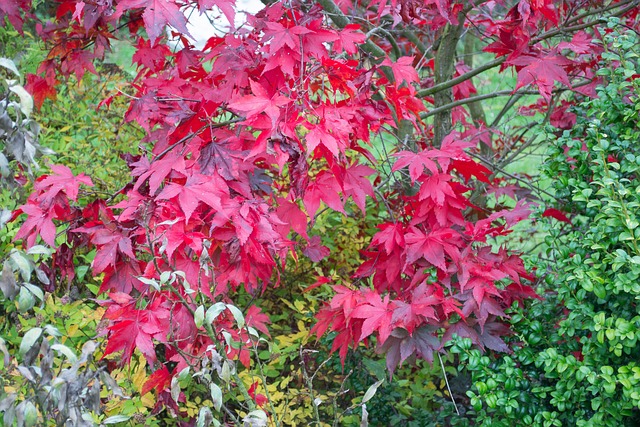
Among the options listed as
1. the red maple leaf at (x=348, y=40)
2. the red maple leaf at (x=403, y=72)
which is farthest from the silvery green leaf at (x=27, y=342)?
the red maple leaf at (x=403, y=72)

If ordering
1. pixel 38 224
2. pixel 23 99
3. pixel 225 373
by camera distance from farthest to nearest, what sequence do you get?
1. pixel 38 224
2. pixel 225 373
3. pixel 23 99

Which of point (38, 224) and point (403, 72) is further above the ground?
point (403, 72)

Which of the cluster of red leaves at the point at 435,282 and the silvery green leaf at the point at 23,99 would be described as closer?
the silvery green leaf at the point at 23,99

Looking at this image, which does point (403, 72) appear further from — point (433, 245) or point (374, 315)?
point (374, 315)

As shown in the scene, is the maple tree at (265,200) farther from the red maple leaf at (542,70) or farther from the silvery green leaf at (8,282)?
the silvery green leaf at (8,282)

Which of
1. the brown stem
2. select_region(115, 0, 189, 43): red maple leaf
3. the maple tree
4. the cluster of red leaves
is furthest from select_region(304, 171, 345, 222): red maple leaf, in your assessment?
the brown stem

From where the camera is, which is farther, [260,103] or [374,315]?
[374,315]

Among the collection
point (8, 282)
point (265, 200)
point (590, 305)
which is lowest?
point (590, 305)

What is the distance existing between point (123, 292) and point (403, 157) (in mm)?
1006

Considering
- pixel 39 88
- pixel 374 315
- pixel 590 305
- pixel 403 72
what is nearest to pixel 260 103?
pixel 403 72

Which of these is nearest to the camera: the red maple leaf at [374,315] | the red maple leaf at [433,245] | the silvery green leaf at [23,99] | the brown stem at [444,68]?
the silvery green leaf at [23,99]

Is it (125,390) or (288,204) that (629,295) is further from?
(125,390)

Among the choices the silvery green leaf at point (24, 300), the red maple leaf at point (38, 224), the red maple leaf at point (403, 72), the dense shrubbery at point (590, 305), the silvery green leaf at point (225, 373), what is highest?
the silvery green leaf at point (24, 300)

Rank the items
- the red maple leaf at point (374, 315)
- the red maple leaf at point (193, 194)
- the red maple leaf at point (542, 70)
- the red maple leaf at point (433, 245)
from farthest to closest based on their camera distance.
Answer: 1. the red maple leaf at point (542, 70)
2. the red maple leaf at point (433, 245)
3. the red maple leaf at point (374, 315)
4. the red maple leaf at point (193, 194)
